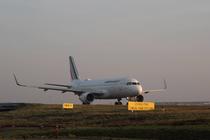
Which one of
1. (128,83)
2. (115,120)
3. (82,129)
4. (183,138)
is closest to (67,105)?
(128,83)

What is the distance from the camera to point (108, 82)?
9044cm

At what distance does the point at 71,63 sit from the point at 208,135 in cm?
8391

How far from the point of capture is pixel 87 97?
3543 inches

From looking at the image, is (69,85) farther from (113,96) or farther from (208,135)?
(208,135)

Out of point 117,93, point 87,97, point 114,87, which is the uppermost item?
point 114,87

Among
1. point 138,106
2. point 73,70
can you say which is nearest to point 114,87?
point 73,70

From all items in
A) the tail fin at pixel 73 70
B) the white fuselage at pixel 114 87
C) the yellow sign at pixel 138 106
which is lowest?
the yellow sign at pixel 138 106

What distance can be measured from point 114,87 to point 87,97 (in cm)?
508

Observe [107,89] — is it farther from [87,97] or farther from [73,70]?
[73,70]

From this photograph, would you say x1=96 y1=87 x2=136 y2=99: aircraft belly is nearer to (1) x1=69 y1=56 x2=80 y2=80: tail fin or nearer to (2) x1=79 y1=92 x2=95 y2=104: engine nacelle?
(2) x1=79 y1=92 x2=95 y2=104: engine nacelle

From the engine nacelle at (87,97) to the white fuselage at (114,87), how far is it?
1.67 meters

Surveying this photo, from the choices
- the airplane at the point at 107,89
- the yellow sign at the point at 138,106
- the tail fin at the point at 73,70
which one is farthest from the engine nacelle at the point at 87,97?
the yellow sign at the point at 138,106

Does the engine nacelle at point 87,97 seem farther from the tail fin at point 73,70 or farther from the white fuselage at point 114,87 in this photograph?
the tail fin at point 73,70

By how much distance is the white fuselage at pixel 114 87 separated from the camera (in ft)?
282
